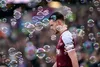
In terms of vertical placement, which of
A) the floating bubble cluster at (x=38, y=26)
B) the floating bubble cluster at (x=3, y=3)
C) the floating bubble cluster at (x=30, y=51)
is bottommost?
the floating bubble cluster at (x=30, y=51)

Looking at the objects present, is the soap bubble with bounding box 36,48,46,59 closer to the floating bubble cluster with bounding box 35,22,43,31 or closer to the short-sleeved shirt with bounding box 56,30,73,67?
the floating bubble cluster with bounding box 35,22,43,31

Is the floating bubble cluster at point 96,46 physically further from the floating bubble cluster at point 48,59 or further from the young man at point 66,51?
the young man at point 66,51

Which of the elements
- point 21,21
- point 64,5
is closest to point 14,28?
point 21,21

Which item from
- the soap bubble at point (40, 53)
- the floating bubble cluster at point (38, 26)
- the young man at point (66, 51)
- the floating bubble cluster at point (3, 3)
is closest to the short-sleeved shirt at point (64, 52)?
the young man at point (66, 51)

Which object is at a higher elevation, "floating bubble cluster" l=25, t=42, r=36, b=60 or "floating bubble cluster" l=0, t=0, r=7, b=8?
"floating bubble cluster" l=0, t=0, r=7, b=8

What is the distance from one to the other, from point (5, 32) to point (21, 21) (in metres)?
0.27

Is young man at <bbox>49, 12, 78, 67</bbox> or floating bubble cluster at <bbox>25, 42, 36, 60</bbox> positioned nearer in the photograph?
young man at <bbox>49, 12, 78, 67</bbox>

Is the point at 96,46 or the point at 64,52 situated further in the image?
the point at 96,46

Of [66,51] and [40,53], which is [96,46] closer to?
[40,53]

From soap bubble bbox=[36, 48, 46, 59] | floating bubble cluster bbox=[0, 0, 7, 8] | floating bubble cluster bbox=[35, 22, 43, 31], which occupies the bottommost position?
soap bubble bbox=[36, 48, 46, 59]

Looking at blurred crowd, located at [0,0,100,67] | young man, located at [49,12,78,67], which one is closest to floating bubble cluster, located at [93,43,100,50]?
blurred crowd, located at [0,0,100,67]

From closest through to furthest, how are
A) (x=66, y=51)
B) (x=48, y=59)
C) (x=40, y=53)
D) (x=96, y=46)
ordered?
(x=66, y=51) < (x=40, y=53) < (x=48, y=59) < (x=96, y=46)

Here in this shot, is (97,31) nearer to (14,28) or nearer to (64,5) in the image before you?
(64,5)

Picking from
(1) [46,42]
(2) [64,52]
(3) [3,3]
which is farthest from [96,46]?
(3) [3,3]
